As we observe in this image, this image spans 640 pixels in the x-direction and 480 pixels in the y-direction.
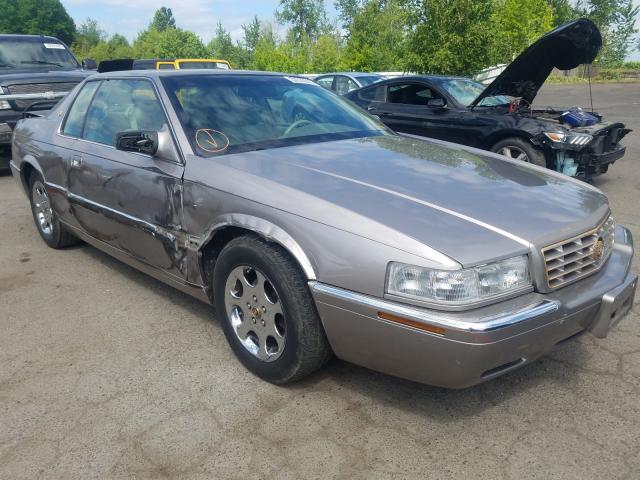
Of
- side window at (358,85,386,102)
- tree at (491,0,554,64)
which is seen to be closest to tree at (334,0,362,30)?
tree at (491,0,554,64)

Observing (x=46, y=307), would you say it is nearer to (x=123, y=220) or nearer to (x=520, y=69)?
(x=123, y=220)

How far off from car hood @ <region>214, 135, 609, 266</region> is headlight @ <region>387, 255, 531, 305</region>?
57mm

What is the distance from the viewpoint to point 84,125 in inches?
165

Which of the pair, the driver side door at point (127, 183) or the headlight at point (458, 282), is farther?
the driver side door at point (127, 183)

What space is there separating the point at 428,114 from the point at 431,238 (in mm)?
5640

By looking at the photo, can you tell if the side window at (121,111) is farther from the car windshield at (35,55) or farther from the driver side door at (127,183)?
the car windshield at (35,55)

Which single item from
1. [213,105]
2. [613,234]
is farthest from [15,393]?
[613,234]

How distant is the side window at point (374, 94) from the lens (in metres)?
8.36

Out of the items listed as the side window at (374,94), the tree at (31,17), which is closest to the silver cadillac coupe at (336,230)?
the side window at (374,94)

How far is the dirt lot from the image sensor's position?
2311 millimetres

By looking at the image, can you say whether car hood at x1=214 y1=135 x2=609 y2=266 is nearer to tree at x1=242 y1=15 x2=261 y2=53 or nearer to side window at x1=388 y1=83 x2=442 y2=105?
side window at x1=388 y1=83 x2=442 y2=105

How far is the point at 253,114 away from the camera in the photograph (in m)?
3.47

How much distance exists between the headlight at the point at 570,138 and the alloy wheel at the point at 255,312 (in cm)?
479

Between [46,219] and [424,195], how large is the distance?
382cm
